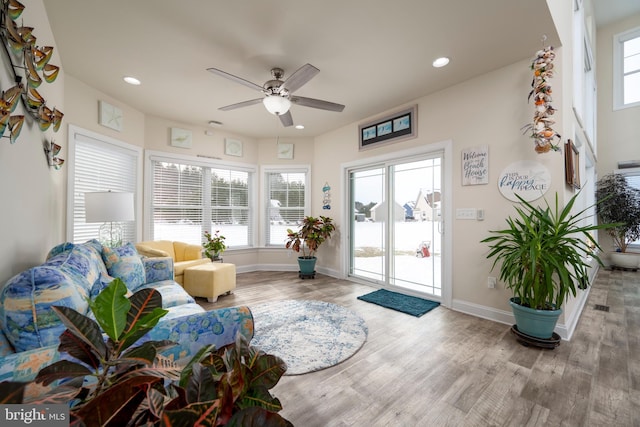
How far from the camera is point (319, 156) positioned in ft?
17.0

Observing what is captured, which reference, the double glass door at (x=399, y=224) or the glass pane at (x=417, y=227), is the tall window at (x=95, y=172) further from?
the glass pane at (x=417, y=227)

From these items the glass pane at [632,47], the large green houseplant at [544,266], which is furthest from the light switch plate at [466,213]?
the glass pane at [632,47]

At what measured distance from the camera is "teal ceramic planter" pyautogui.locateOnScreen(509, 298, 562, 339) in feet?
7.25

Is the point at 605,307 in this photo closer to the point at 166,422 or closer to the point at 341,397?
the point at 341,397

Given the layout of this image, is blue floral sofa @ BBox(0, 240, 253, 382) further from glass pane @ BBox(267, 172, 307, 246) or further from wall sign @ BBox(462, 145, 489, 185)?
glass pane @ BBox(267, 172, 307, 246)

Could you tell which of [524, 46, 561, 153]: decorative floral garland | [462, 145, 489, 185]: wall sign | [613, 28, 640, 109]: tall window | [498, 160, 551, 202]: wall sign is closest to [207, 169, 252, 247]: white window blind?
[462, 145, 489, 185]: wall sign

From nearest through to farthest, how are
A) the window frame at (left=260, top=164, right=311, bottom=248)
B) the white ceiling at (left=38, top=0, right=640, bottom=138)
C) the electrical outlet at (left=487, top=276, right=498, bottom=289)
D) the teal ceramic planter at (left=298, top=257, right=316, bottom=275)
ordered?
the white ceiling at (left=38, top=0, right=640, bottom=138) < the electrical outlet at (left=487, top=276, right=498, bottom=289) < the teal ceramic planter at (left=298, top=257, right=316, bottom=275) < the window frame at (left=260, top=164, right=311, bottom=248)

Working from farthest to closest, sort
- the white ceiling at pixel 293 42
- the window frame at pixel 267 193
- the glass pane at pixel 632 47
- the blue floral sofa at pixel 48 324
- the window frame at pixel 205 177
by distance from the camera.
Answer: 1. the glass pane at pixel 632 47
2. the window frame at pixel 267 193
3. the window frame at pixel 205 177
4. the white ceiling at pixel 293 42
5. the blue floral sofa at pixel 48 324

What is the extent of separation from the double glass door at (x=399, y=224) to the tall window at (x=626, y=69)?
5650mm

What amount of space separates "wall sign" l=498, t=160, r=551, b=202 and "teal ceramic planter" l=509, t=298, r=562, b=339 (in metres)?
1.11

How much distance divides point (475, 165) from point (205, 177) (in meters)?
4.41

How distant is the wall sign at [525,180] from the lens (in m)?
2.57

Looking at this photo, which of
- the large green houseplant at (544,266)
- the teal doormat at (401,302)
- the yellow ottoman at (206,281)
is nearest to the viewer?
the large green houseplant at (544,266)

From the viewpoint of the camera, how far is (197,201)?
477 centimetres
